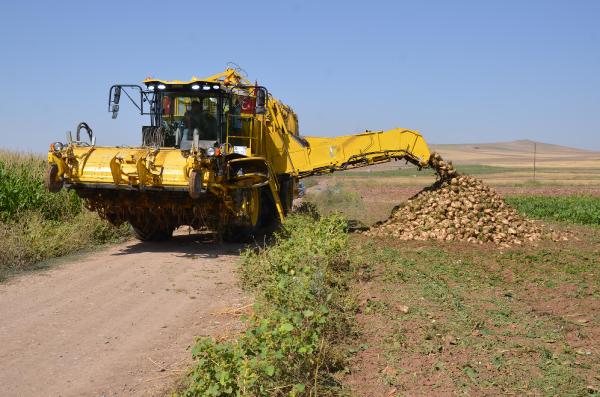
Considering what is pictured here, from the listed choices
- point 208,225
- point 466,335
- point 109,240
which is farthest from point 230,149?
point 466,335

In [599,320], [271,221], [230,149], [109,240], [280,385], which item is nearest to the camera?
[280,385]

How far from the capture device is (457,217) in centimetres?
1323

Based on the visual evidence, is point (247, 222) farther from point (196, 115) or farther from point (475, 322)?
point (475, 322)

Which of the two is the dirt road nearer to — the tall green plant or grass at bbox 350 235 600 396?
grass at bbox 350 235 600 396

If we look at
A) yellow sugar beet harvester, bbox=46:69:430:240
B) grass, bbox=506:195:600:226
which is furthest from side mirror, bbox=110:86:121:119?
grass, bbox=506:195:600:226

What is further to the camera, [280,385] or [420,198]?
[420,198]

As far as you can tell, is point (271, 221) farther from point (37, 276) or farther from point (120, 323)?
point (120, 323)

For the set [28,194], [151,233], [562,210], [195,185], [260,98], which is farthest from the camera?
[562,210]

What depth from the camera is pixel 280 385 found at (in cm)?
489

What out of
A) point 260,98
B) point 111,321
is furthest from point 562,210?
point 111,321

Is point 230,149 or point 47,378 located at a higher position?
point 230,149

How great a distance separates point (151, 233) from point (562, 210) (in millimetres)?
13655

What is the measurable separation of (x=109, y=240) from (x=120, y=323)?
6.50 metres

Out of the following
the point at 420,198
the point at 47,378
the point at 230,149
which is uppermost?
the point at 230,149
